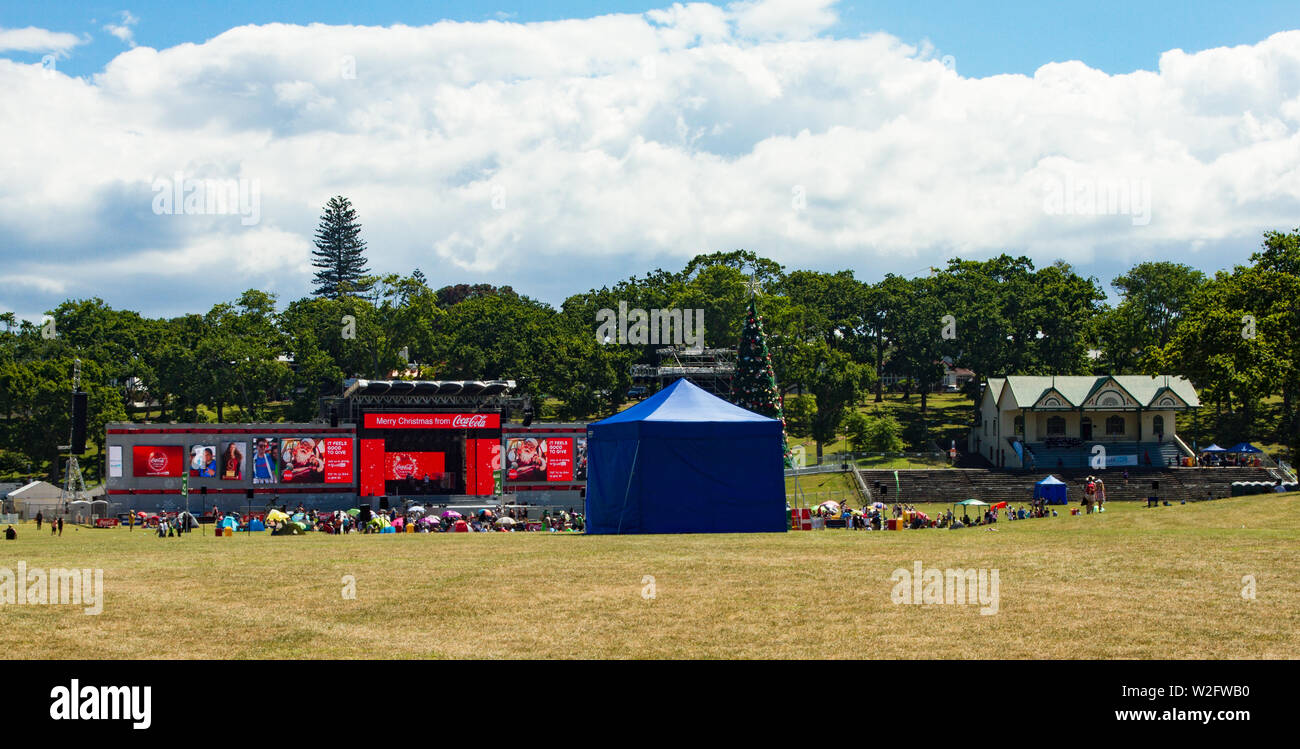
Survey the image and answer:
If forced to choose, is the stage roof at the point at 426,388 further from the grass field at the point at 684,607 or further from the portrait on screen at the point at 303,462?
the grass field at the point at 684,607

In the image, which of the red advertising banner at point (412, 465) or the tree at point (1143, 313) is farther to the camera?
the tree at point (1143, 313)

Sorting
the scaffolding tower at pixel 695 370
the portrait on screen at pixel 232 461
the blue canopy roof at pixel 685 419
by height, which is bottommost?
the portrait on screen at pixel 232 461

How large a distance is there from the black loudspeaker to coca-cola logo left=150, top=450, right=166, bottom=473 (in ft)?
14.1

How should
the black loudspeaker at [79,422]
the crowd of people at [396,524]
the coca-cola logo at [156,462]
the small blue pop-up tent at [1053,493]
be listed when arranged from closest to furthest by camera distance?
1. the crowd of people at [396,524]
2. the black loudspeaker at [79,422]
3. the small blue pop-up tent at [1053,493]
4. the coca-cola logo at [156,462]

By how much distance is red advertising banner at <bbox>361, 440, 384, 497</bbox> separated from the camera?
5912 cm

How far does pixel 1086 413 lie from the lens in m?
78.6

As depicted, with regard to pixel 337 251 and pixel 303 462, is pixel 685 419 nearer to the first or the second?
pixel 303 462

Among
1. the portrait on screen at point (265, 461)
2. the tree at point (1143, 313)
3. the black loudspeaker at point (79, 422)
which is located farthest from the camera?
the tree at point (1143, 313)

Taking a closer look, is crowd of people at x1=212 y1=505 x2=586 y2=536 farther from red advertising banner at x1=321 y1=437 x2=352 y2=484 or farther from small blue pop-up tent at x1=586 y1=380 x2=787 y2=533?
red advertising banner at x1=321 y1=437 x2=352 y2=484

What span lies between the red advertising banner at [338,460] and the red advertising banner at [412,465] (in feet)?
6.43

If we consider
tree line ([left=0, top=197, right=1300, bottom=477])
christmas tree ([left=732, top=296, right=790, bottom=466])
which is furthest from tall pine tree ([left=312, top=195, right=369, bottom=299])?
christmas tree ([left=732, top=296, right=790, bottom=466])

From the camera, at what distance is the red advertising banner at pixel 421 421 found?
2339 inches

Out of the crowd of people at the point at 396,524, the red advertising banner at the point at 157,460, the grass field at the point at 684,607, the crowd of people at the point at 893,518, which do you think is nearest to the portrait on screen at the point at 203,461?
the red advertising banner at the point at 157,460

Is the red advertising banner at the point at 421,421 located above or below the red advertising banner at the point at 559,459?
above
